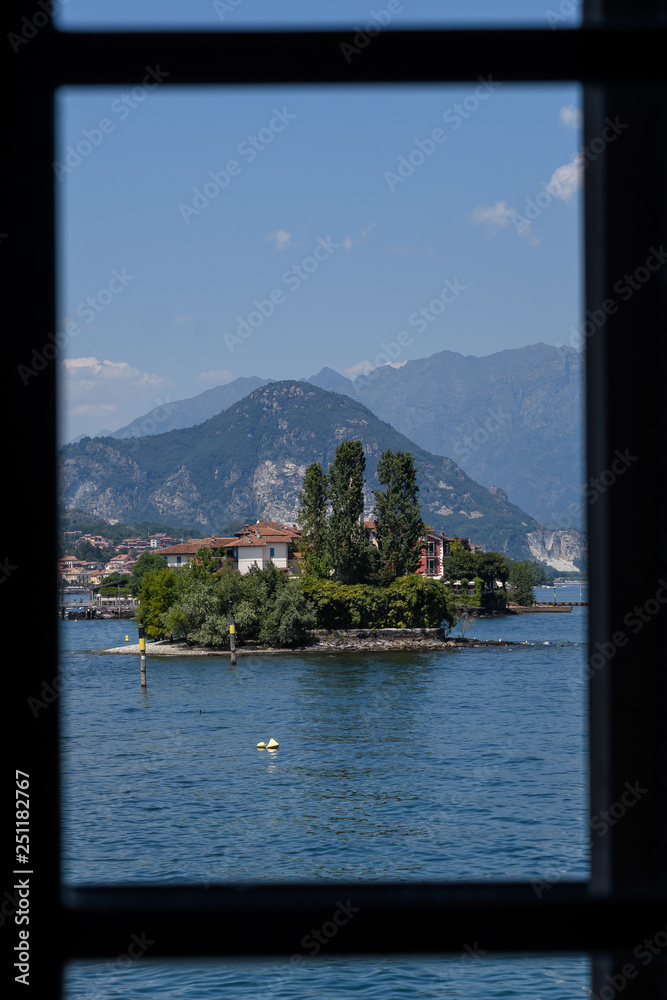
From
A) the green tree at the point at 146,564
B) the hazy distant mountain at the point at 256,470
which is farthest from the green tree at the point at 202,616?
the hazy distant mountain at the point at 256,470

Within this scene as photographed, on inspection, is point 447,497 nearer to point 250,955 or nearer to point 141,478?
point 141,478

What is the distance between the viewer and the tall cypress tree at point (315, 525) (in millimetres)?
35719

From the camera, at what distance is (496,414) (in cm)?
17688

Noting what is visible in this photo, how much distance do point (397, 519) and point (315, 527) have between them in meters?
3.21

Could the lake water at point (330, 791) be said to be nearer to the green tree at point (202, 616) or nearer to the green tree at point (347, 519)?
the green tree at point (202, 616)

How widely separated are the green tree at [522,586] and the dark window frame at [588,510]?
5863cm

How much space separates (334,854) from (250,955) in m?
13.0

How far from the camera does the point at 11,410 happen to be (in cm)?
66

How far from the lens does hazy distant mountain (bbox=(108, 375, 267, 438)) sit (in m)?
137

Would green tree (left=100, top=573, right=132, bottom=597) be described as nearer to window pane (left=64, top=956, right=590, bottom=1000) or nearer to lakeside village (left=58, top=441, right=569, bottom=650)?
lakeside village (left=58, top=441, right=569, bottom=650)

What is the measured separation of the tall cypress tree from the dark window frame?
34613 millimetres

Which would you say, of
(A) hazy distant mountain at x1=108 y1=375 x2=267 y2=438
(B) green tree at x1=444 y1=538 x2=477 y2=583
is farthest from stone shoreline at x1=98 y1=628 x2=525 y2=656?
(A) hazy distant mountain at x1=108 y1=375 x2=267 y2=438

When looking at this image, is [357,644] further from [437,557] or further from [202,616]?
[437,557]

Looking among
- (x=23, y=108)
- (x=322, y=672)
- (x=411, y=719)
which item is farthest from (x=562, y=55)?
(x=322, y=672)
